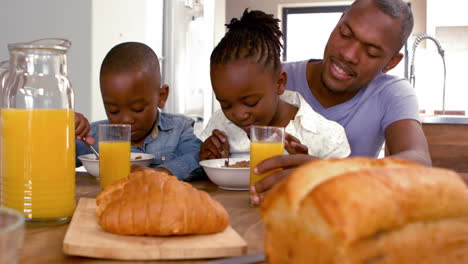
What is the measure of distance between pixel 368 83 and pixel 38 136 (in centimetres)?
142

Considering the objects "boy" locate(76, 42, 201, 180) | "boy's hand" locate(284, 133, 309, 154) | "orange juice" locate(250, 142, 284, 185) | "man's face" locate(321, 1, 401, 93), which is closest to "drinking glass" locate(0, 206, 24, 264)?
"orange juice" locate(250, 142, 284, 185)

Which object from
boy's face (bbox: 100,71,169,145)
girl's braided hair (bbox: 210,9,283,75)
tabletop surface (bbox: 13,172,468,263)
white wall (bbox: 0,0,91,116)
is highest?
white wall (bbox: 0,0,91,116)

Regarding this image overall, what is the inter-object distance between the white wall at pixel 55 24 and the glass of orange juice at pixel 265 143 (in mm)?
2083

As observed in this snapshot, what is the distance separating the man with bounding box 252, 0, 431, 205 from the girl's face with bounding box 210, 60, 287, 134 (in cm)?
38

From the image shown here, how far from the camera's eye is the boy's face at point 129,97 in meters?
1.69

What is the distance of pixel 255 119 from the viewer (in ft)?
5.07

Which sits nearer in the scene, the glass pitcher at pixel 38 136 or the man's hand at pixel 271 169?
the glass pitcher at pixel 38 136

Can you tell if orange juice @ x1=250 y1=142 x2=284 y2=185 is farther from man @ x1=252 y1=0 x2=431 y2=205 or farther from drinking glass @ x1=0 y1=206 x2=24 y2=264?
drinking glass @ x1=0 y1=206 x2=24 y2=264

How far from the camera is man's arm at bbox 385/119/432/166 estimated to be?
1.40 metres

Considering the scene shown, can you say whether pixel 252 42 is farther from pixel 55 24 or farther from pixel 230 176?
pixel 55 24

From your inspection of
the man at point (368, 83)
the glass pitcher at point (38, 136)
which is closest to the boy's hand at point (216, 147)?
the man at point (368, 83)

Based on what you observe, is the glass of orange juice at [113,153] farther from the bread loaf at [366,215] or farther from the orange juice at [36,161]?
the bread loaf at [366,215]

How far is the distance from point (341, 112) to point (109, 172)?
1.00m

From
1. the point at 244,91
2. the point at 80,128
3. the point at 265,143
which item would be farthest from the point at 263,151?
the point at 80,128
